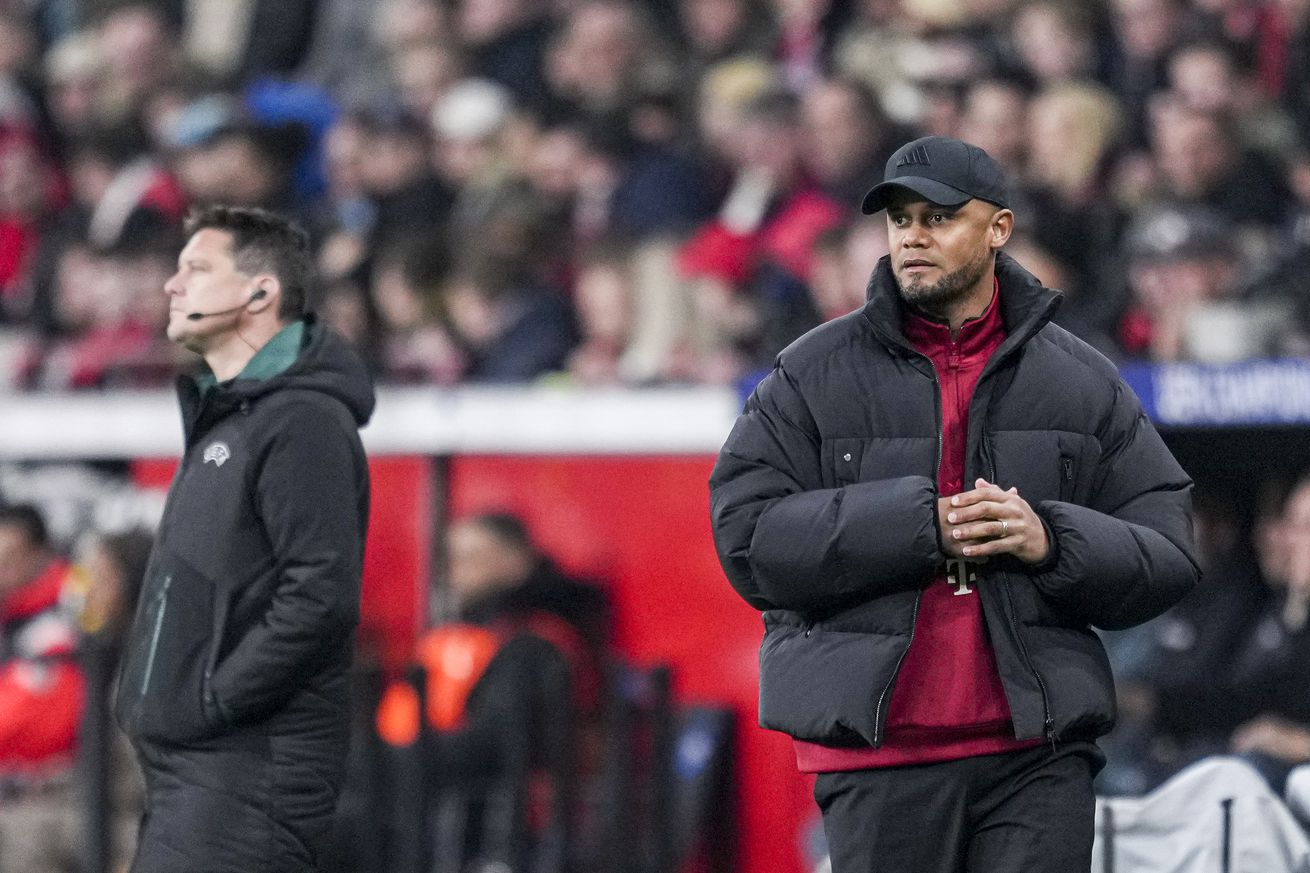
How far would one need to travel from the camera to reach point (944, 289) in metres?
3.23

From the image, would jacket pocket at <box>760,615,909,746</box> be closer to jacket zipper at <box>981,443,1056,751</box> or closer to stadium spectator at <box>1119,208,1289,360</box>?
jacket zipper at <box>981,443,1056,751</box>

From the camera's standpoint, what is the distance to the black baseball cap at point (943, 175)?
3.19 m

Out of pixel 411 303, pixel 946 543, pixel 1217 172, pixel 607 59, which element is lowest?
pixel 946 543

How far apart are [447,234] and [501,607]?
2190 millimetres

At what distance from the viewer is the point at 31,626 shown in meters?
7.40

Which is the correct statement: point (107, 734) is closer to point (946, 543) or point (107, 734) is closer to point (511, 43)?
point (946, 543)

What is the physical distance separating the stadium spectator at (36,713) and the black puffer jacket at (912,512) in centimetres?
406

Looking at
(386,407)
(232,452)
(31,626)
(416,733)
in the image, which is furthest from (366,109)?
(232,452)

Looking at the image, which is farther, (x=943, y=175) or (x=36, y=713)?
(x=36, y=713)

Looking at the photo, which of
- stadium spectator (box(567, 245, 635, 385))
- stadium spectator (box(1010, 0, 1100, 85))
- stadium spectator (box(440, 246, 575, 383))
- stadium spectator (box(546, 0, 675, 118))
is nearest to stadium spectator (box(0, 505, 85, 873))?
stadium spectator (box(440, 246, 575, 383))

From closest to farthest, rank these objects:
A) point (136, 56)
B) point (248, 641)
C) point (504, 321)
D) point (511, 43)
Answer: point (248, 641) < point (504, 321) < point (511, 43) < point (136, 56)

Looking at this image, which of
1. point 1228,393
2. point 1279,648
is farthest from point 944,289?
point 1279,648

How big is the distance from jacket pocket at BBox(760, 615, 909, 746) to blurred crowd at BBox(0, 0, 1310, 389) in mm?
3228

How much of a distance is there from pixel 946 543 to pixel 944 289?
439 millimetres
